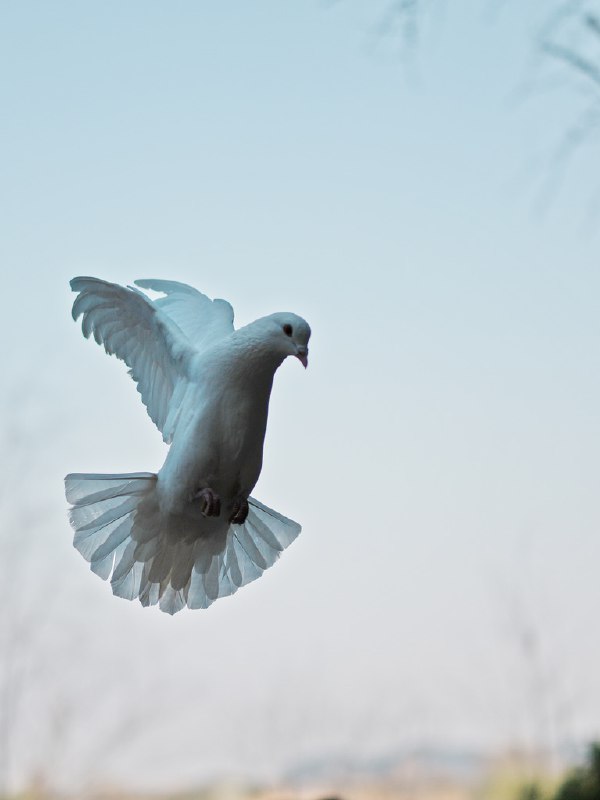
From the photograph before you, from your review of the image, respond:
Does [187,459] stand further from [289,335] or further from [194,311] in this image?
[194,311]

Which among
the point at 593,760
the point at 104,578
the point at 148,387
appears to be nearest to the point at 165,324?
the point at 148,387

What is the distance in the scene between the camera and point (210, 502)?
107 centimetres

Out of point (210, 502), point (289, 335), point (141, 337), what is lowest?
point (210, 502)

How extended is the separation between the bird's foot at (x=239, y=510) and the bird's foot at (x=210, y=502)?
3cm

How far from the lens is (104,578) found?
1.20 metres

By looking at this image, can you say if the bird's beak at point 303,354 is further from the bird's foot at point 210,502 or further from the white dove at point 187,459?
the bird's foot at point 210,502

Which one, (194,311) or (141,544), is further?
(194,311)

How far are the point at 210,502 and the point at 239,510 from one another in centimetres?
6

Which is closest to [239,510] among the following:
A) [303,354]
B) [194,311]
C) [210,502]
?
[210,502]

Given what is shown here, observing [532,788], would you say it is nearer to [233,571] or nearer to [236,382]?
[233,571]

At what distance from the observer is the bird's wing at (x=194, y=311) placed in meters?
1.26

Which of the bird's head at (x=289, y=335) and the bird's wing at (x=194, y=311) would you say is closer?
the bird's head at (x=289, y=335)

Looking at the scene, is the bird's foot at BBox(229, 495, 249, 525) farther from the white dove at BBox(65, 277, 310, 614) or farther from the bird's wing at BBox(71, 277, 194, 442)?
the bird's wing at BBox(71, 277, 194, 442)

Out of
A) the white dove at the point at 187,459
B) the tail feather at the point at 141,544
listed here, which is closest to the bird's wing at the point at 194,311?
the white dove at the point at 187,459
